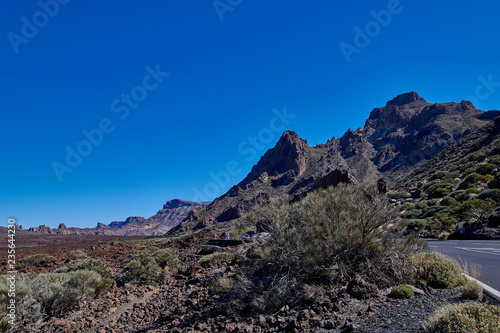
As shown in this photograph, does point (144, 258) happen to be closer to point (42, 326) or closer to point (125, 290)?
point (125, 290)

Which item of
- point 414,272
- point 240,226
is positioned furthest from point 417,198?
point 414,272

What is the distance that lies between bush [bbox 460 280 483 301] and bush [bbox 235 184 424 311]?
3.84 ft

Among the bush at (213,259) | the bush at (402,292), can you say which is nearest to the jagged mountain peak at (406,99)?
the bush at (213,259)

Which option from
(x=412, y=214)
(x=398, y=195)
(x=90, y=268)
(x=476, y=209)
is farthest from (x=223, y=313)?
(x=398, y=195)

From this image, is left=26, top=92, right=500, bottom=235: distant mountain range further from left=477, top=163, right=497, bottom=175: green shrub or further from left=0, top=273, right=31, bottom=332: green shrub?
left=0, top=273, right=31, bottom=332: green shrub

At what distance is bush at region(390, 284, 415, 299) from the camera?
17.6 feet

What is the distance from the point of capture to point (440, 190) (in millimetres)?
28250

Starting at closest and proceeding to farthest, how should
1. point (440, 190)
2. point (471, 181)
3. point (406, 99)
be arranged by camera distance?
Answer: point (471, 181)
point (440, 190)
point (406, 99)

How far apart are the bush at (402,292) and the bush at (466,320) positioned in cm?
156

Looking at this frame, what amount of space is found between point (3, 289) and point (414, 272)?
33.3 ft

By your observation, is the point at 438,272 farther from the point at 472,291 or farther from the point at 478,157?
the point at 478,157

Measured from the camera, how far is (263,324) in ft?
17.4

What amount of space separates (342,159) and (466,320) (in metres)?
88.3

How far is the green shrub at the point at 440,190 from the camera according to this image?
27.6m
